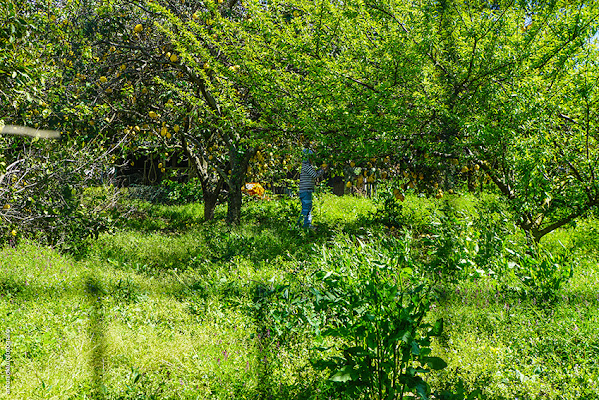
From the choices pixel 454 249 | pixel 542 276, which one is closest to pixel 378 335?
pixel 542 276

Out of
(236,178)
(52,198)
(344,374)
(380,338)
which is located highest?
(236,178)

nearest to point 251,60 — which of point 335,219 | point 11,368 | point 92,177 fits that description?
point 92,177

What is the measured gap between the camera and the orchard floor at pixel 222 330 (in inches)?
117

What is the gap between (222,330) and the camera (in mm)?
3779

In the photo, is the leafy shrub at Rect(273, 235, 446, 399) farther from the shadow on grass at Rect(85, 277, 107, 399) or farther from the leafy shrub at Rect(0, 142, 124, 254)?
the leafy shrub at Rect(0, 142, 124, 254)

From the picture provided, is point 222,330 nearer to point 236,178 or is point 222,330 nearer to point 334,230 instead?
point 334,230

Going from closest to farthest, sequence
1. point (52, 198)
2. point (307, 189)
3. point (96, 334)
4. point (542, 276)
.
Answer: point (96, 334), point (542, 276), point (52, 198), point (307, 189)

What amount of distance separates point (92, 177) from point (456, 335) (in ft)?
18.3

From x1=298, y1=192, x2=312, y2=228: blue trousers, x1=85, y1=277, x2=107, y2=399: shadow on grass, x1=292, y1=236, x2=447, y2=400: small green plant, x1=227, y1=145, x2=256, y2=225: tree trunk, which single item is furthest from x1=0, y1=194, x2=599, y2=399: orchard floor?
x1=227, y1=145, x2=256, y2=225: tree trunk

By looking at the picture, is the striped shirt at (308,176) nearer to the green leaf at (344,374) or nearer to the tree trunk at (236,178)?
the tree trunk at (236,178)

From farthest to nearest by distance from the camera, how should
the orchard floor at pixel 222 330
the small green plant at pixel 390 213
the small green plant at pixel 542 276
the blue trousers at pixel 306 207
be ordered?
the blue trousers at pixel 306 207
the small green plant at pixel 390 213
the small green plant at pixel 542 276
the orchard floor at pixel 222 330

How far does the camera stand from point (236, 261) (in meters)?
5.58

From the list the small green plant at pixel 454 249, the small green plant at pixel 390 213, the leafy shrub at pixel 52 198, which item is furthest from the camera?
the small green plant at pixel 390 213

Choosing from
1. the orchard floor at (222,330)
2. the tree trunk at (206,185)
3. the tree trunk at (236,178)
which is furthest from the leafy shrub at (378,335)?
the tree trunk at (206,185)
